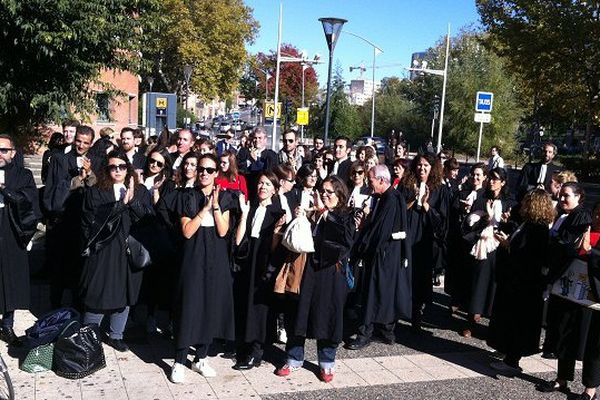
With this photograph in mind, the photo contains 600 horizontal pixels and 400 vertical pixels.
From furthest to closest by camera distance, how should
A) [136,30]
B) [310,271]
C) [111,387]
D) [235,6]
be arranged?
[235,6] → [136,30] → [310,271] → [111,387]

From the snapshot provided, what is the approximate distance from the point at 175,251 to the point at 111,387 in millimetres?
1274

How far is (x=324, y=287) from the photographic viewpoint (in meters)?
5.46

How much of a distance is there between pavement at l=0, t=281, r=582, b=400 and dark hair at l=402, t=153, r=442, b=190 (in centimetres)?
175

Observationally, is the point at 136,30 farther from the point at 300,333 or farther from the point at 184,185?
the point at 300,333

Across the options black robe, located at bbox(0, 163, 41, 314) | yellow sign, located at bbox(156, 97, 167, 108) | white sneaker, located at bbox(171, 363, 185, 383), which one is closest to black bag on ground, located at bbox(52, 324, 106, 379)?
white sneaker, located at bbox(171, 363, 185, 383)

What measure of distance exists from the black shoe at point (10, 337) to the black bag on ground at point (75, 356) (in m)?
0.73

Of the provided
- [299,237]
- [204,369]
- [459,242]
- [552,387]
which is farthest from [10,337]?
[459,242]

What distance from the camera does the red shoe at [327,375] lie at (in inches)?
219

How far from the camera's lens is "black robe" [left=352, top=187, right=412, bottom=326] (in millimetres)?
6266

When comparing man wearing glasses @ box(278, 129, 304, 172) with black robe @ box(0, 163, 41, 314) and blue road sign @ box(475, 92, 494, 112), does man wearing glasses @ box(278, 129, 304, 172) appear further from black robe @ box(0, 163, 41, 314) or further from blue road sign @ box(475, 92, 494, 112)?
blue road sign @ box(475, 92, 494, 112)

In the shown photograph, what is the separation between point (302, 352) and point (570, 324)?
7.67 feet

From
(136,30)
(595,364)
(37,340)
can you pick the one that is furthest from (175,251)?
(136,30)

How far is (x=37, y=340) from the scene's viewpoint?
540 cm

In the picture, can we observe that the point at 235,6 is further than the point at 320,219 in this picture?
Yes
